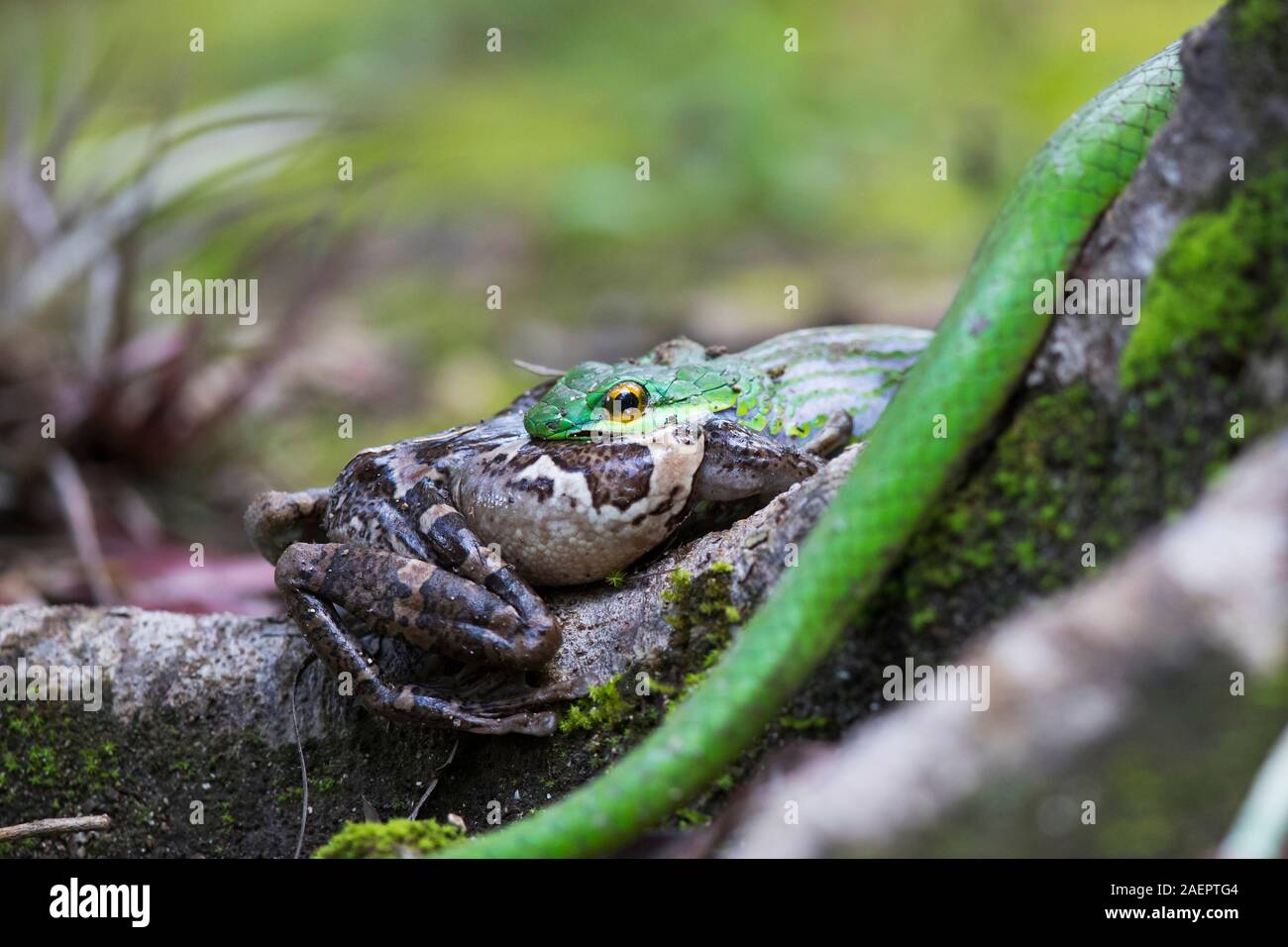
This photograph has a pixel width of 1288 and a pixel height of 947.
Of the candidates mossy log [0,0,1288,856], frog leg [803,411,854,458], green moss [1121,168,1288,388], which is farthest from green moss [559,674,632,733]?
green moss [1121,168,1288,388]

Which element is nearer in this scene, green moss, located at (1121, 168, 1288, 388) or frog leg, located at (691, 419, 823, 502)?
green moss, located at (1121, 168, 1288, 388)

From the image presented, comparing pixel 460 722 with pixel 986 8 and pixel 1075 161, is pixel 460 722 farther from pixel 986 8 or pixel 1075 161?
pixel 986 8

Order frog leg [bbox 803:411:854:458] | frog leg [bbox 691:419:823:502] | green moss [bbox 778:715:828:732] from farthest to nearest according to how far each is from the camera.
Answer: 1. frog leg [bbox 803:411:854:458]
2. frog leg [bbox 691:419:823:502]
3. green moss [bbox 778:715:828:732]

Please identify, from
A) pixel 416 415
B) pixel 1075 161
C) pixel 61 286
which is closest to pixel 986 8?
pixel 416 415


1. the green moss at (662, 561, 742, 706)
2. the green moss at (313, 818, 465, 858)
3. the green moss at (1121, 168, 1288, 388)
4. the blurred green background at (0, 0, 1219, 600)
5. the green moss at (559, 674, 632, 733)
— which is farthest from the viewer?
the blurred green background at (0, 0, 1219, 600)

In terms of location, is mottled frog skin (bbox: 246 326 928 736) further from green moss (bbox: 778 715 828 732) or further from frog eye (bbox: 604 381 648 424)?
green moss (bbox: 778 715 828 732)

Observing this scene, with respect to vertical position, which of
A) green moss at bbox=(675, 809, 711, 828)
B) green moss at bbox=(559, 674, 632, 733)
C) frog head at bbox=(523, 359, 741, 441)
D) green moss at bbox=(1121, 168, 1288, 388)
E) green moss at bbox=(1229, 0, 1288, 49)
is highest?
green moss at bbox=(1229, 0, 1288, 49)

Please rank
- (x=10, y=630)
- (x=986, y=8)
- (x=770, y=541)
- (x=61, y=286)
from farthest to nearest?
(x=986, y=8) < (x=61, y=286) < (x=10, y=630) < (x=770, y=541)
